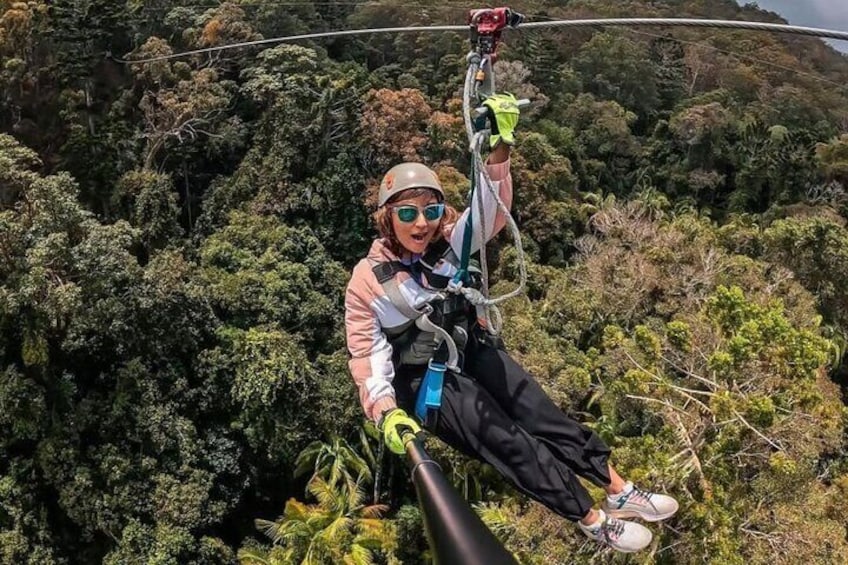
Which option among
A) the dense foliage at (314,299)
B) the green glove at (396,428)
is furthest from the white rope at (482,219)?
the dense foliage at (314,299)

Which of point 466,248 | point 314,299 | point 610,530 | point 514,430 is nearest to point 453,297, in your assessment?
point 466,248

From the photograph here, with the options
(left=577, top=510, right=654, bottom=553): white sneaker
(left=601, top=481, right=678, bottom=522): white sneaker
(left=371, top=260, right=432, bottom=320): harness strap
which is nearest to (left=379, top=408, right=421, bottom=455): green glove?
(left=371, top=260, right=432, bottom=320): harness strap

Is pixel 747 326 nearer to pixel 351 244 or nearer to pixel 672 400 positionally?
pixel 672 400

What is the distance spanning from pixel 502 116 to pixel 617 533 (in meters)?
1.58

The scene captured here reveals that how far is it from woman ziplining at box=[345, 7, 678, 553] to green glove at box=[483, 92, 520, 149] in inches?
3.3

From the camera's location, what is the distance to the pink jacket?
2367 millimetres

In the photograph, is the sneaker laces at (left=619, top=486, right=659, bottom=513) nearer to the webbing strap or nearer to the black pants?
the black pants

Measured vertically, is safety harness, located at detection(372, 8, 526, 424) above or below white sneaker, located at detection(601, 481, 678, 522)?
above

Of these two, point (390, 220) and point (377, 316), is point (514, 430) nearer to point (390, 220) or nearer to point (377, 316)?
point (377, 316)

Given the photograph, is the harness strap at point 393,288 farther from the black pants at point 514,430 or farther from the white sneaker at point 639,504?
the white sneaker at point 639,504

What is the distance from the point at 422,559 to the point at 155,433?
422cm

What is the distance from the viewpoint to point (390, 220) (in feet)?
8.26

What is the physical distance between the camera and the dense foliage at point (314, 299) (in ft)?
19.5

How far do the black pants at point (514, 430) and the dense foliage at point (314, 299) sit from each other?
9.93 ft
